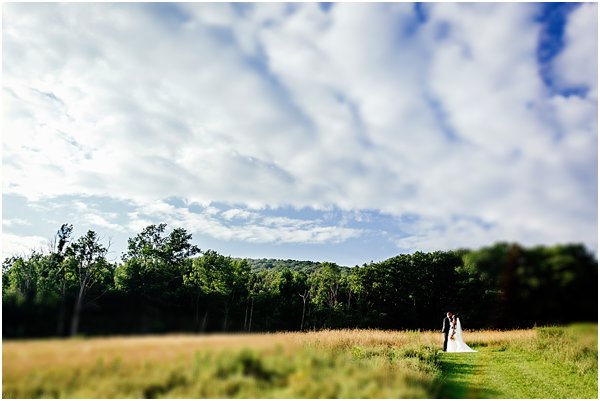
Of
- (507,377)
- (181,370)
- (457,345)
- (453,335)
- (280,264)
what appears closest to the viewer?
(181,370)

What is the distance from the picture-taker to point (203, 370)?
4.76 m

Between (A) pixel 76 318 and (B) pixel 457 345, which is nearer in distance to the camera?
(A) pixel 76 318

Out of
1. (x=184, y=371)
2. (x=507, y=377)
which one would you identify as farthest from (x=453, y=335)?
(x=184, y=371)

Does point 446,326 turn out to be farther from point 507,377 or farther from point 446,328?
point 507,377

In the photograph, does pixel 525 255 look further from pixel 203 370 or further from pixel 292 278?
pixel 292 278

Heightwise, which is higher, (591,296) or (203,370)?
(591,296)

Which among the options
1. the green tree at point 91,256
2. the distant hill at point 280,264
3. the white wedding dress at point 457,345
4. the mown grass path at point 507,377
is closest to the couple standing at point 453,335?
the white wedding dress at point 457,345

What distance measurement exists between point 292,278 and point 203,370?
964cm

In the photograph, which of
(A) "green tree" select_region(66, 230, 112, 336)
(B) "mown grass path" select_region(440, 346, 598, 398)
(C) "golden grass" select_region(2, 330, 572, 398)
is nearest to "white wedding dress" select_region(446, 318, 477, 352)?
(B) "mown grass path" select_region(440, 346, 598, 398)

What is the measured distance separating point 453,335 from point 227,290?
6.46 m

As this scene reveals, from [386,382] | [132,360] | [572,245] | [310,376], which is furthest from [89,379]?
[572,245]

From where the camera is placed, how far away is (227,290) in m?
8.01

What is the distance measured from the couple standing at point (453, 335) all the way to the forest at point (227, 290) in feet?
0.83

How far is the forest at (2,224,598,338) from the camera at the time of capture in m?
5.10
